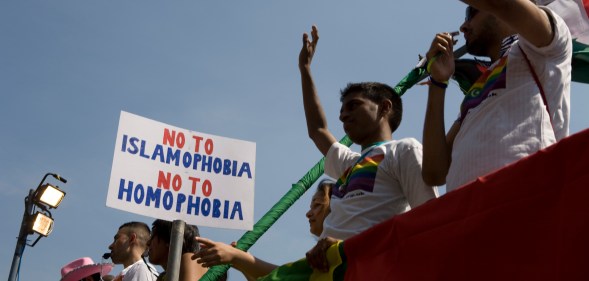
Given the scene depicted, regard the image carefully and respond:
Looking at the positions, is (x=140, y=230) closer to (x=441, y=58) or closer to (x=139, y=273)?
(x=139, y=273)

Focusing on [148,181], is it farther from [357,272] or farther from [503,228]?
[503,228]

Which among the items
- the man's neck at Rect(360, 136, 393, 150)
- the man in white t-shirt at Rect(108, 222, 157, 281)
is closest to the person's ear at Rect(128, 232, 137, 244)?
the man in white t-shirt at Rect(108, 222, 157, 281)

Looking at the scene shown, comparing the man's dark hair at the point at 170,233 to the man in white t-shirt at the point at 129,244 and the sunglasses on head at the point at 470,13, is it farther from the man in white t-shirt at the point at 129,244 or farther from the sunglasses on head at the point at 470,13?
the sunglasses on head at the point at 470,13

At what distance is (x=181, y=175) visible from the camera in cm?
417

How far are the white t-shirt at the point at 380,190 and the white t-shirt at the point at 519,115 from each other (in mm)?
366

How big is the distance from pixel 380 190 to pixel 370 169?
0.35 ft

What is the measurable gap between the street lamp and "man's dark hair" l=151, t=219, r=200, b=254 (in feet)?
17.1

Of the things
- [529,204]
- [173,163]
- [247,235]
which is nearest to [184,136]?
[173,163]

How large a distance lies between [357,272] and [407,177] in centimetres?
51

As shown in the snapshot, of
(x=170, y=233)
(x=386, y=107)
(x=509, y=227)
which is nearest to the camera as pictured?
(x=509, y=227)

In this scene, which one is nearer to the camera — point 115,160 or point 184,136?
point 115,160

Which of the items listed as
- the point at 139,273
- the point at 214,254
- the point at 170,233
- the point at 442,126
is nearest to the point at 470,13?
the point at 442,126

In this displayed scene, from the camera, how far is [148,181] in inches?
159

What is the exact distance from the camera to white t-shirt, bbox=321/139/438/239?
9.16 feet
